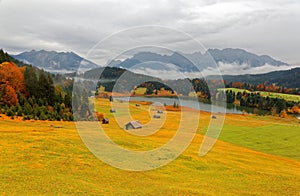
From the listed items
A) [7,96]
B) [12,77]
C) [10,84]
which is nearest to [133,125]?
[7,96]

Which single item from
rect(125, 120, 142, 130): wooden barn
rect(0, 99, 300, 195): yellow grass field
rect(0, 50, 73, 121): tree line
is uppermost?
rect(0, 50, 73, 121): tree line

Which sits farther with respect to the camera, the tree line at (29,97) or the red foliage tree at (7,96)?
the red foliage tree at (7,96)

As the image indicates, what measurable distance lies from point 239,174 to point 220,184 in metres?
6.13

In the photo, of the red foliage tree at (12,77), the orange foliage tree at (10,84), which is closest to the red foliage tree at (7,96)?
the orange foliage tree at (10,84)

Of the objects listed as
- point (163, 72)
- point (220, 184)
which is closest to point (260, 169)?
point (220, 184)

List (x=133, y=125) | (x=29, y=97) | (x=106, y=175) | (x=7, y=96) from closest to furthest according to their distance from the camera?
(x=106, y=175) → (x=133, y=125) → (x=7, y=96) → (x=29, y=97)

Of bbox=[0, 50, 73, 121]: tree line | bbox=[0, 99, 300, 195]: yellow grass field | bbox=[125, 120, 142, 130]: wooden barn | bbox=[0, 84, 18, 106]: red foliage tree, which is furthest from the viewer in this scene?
bbox=[0, 84, 18, 106]: red foliage tree

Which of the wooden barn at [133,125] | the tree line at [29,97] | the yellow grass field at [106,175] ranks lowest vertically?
the yellow grass field at [106,175]

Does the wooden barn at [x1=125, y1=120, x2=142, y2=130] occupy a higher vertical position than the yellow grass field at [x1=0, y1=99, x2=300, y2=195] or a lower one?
higher

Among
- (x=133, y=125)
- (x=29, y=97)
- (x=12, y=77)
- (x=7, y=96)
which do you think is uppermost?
(x=12, y=77)

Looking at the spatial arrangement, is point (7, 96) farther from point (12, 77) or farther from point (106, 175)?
point (106, 175)

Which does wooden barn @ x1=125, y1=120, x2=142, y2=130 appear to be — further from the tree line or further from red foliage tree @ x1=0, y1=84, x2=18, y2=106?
red foliage tree @ x1=0, y1=84, x2=18, y2=106

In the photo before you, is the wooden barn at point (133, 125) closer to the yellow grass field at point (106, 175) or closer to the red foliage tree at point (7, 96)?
the yellow grass field at point (106, 175)

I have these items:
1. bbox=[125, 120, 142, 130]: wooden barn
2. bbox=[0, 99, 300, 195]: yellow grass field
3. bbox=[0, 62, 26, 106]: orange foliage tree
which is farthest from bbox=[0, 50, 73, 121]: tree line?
bbox=[0, 99, 300, 195]: yellow grass field
